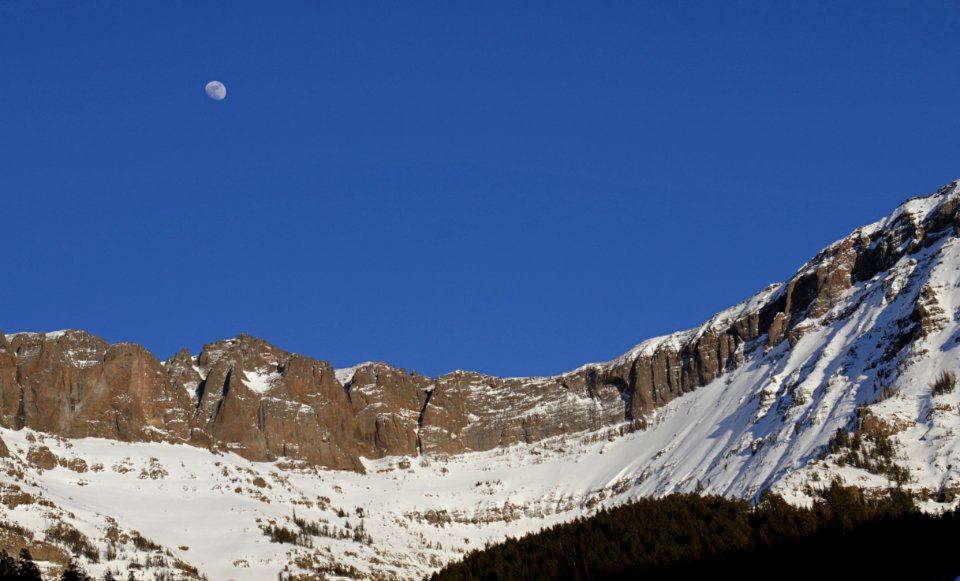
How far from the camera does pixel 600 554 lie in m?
126

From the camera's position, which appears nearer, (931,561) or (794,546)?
(931,561)

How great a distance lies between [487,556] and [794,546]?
34.2 m

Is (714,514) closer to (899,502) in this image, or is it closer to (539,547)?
(539,547)

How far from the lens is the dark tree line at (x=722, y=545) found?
111 metres

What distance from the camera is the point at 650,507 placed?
139625 mm

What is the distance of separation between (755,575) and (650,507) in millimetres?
26850

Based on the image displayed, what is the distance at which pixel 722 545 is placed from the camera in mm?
121438

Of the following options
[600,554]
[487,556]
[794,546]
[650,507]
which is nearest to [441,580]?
[487,556]

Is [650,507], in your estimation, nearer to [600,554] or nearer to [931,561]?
[600,554]

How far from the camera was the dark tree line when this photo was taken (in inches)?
4380

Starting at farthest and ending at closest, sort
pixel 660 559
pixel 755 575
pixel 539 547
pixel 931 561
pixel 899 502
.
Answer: pixel 899 502 < pixel 539 547 < pixel 660 559 < pixel 755 575 < pixel 931 561

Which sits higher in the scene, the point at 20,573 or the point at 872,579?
the point at 20,573

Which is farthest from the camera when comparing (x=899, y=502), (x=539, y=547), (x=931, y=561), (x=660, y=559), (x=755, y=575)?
(x=899, y=502)

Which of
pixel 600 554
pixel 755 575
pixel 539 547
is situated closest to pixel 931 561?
pixel 755 575
